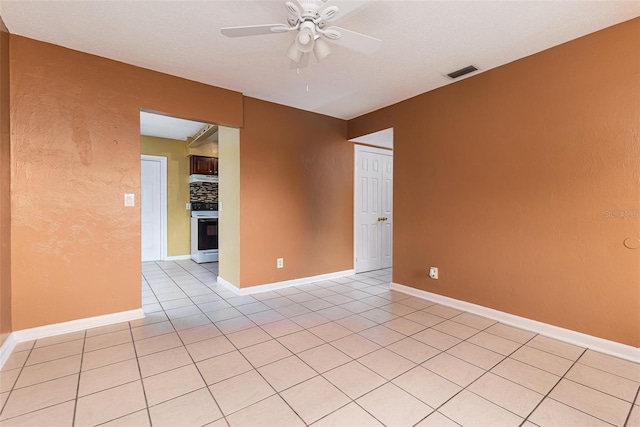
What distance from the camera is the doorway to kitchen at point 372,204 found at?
15.7 feet

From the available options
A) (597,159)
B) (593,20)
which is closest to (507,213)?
(597,159)

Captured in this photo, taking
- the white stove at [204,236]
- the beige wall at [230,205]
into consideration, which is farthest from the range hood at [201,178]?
the beige wall at [230,205]

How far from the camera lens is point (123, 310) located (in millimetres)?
2832

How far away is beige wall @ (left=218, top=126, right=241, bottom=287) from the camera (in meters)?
3.72

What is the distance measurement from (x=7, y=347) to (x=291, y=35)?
3.16 metres

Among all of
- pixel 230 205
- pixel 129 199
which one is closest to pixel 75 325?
pixel 129 199

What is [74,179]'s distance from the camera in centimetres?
259

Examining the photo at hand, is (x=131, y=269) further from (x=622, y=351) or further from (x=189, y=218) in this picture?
(x=622, y=351)

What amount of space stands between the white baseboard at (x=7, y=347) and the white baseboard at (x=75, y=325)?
0.19ft

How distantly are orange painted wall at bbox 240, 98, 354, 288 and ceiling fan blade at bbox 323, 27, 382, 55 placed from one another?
201 centimetres

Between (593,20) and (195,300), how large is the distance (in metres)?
4.37

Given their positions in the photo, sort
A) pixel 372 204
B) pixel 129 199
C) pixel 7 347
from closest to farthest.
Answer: pixel 7 347, pixel 129 199, pixel 372 204

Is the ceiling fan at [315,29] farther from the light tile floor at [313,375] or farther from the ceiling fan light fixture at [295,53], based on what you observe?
the light tile floor at [313,375]

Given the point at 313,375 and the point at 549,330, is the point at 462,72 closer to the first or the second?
the point at 549,330
